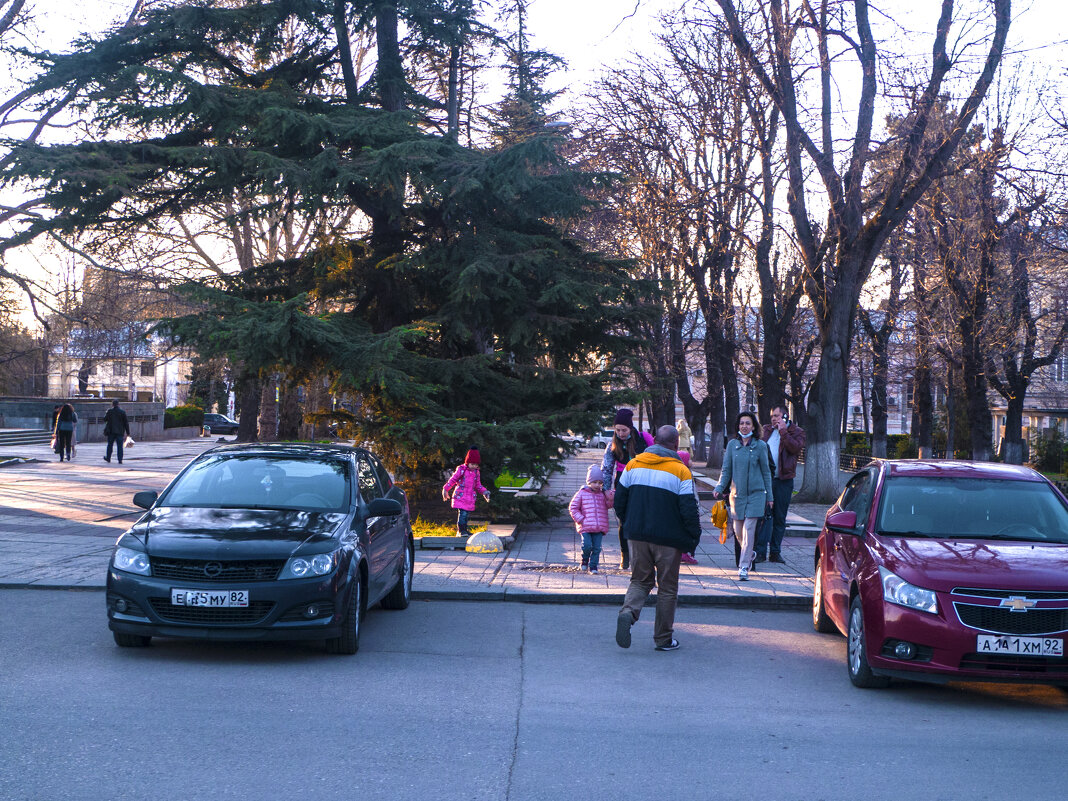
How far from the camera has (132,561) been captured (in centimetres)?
741

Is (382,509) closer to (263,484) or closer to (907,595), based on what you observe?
(263,484)

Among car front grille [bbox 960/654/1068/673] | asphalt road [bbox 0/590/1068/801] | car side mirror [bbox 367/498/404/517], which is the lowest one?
asphalt road [bbox 0/590/1068/801]

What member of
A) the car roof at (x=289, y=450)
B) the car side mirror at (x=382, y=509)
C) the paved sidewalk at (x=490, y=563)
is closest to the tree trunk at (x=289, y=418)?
the paved sidewalk at (x=490, y=563)

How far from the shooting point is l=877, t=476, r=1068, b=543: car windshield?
24.9ft

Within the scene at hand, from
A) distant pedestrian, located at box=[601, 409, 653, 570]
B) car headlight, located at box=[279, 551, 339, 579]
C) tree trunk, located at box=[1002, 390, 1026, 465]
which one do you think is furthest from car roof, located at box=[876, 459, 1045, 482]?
tree trunk, located at box=[1002, 390, 1026, 465]

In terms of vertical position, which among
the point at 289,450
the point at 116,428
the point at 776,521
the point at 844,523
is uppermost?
the point at 289,450

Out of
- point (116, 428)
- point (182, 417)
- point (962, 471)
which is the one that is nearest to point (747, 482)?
point (962, 471)

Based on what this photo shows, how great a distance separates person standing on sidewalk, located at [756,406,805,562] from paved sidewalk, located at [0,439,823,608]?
1.01 feet

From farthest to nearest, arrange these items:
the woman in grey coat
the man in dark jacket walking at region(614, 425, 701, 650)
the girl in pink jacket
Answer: the girl in pink jacket < the woman in grey coat < the man in dark jacket walking at region(614, 425, 701, 650)

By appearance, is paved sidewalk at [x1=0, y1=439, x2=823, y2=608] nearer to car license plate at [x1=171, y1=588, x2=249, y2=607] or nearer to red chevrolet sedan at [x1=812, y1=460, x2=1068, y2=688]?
red chevrolet sedan at [x1=812, y1=460, x2=1068, y2=688]

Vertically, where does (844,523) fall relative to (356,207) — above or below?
below

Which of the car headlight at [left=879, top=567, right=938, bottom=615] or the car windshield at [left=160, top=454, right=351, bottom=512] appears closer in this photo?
the car headlight at [left=879, top=567, right=938, bottom=615]

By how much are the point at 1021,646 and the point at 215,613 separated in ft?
17.3

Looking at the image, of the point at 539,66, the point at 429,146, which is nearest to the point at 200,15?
the point at 429,146
